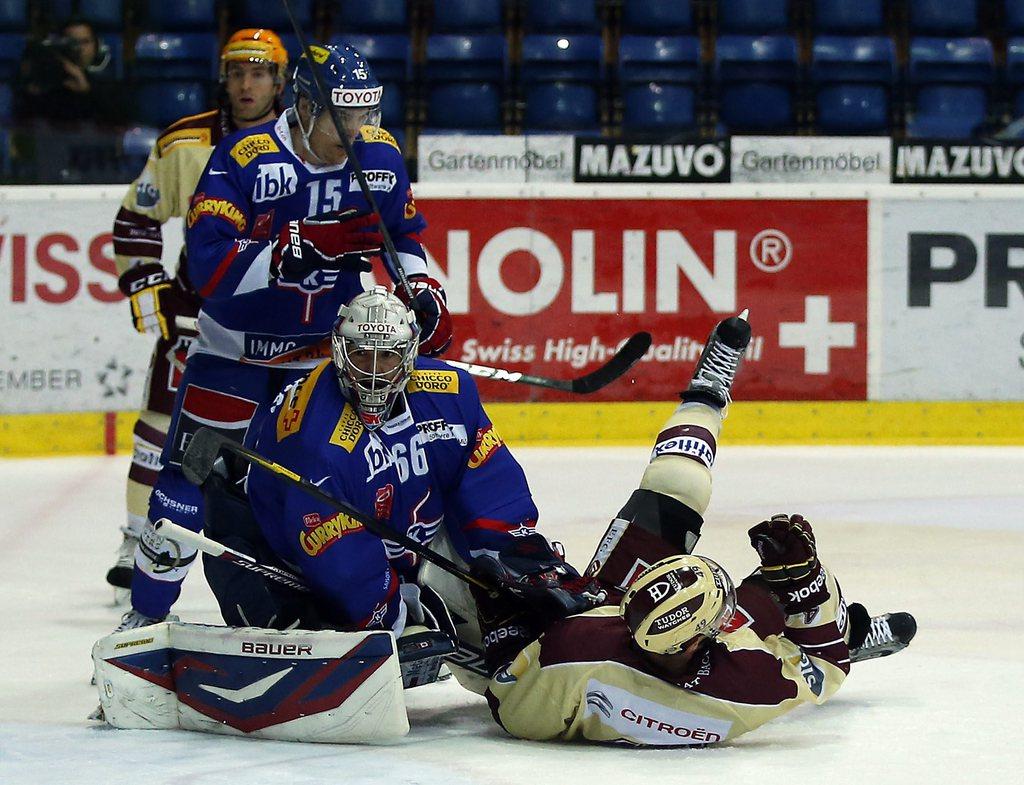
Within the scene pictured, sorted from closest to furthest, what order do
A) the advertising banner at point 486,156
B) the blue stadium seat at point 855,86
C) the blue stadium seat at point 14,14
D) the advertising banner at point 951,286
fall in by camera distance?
the advertising banner at point 486,156 → the advertising banner at point 951,286 → the blue stadium seat at point 14,14 → the blue stadium seat at point 855,86

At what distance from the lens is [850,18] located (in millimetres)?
9977

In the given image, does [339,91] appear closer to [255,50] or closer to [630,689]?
[255,50]

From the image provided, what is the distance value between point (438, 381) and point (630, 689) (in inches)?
29.0

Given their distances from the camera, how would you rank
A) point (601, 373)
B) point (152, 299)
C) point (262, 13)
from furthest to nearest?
point (262, 13)
point (152, 299)
point (601, 373)

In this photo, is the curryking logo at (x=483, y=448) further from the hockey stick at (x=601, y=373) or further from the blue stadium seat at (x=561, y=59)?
the blue stadium seat at (x=561, y=59)

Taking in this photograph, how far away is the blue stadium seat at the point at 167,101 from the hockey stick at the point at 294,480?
4678 millimetres

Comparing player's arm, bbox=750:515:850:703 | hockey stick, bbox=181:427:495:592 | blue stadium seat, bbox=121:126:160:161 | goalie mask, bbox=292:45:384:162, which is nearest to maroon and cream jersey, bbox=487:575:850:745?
player's arm, bbox=750:515:850:703

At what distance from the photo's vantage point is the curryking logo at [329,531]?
3.58 metres

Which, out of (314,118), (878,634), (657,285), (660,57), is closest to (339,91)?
(314,118)

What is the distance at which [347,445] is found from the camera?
3645 mm

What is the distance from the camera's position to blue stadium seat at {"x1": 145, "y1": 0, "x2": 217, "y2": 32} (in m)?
9.80

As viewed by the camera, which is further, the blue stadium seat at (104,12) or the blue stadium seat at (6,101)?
the blue stadium seat at (104,12)

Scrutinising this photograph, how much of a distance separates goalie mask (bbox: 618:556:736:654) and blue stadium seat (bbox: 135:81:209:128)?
532 centimetres

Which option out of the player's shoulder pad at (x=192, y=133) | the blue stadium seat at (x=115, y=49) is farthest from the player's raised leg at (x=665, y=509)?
the blue stadium seat at (x=115, y=49)
